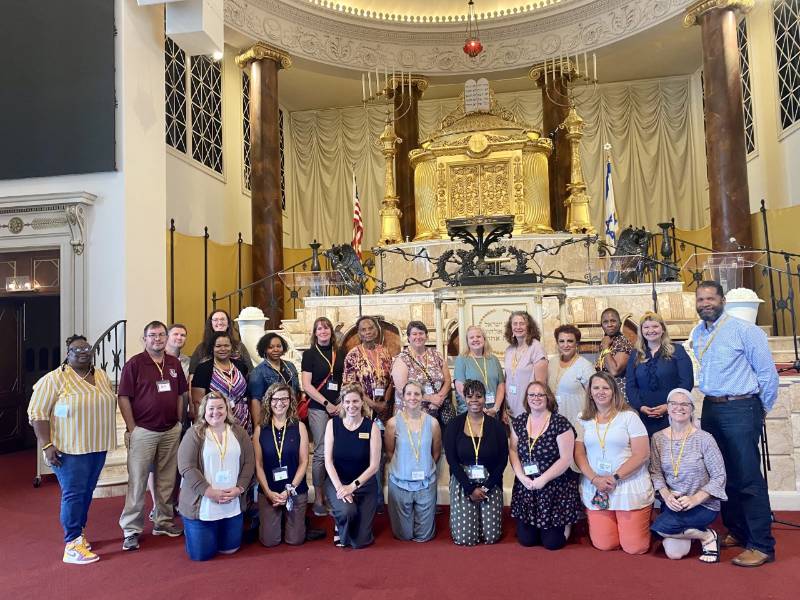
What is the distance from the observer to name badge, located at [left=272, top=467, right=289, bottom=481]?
427cm

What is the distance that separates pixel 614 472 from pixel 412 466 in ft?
4.07

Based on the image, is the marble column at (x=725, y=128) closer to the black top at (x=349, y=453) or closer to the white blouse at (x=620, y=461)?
the white blouse at (x=620, y=461)

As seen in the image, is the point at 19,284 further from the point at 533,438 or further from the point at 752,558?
the point at 752,558

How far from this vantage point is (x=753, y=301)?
648 cm

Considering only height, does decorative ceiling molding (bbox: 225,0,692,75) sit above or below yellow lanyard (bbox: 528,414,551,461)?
above

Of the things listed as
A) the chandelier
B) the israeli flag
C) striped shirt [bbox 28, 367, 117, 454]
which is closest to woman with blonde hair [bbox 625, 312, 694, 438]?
striped shirt [bbox 28, 367, 117, 454]

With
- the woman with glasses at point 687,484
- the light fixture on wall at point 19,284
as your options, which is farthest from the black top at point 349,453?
the light fixture on wall at point 19,284

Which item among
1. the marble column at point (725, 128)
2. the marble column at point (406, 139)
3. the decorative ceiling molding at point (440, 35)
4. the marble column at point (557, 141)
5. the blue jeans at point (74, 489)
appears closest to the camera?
the blue jeans at point (74, 489)

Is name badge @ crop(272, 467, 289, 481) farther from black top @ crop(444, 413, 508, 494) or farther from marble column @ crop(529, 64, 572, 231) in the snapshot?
marble column @ crop(529, 64, 572, 231)

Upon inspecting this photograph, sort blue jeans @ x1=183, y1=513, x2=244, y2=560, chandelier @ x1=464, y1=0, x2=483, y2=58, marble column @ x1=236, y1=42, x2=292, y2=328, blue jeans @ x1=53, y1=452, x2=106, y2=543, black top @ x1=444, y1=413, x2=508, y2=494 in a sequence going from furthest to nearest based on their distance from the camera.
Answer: chandelier @ x1=464, y1=0, x2=483, y2=58 → marble column @ x1=236, y1=42, x2=292, y2=328 → black top @ x1=444, y1=413, x2=508, y2=494 → blue jeans @ x1=53, y1=452, x2=106, y2=543 → blue jeans @ x1=183, y1=513, x2=244, y2=560

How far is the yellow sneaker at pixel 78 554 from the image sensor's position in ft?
13.0

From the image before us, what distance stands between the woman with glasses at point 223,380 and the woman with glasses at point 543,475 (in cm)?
186

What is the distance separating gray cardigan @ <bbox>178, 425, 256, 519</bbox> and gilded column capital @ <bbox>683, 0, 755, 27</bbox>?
33.1ft

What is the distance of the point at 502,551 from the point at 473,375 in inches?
47.2
